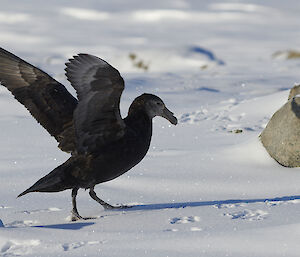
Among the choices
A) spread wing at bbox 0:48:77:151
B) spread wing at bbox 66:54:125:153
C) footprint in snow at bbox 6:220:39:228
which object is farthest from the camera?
spread wing at bbox 0:48:77:151

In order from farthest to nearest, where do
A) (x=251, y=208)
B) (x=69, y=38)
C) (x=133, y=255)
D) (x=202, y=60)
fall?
(x=69, y=38) → (x=202, y=60) → (x=251, y=208) → (x=133, y=255)

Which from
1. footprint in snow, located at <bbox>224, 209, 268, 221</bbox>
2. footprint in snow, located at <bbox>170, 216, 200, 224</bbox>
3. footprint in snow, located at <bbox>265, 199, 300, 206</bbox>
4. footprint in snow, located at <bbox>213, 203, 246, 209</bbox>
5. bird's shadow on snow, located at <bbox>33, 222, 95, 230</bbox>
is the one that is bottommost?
bird's shadow on snow, located at <bbox>33, 222, 95, 230</bbox>

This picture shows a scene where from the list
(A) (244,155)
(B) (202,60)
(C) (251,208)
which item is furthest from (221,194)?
(B) (202,60)

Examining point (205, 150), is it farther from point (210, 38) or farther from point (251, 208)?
point (210, 38)

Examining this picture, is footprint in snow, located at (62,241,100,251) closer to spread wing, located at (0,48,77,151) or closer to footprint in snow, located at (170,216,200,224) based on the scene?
footprint in snow, located at (170,216,200,224)

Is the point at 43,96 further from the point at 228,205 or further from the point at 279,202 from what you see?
the point at 279,202

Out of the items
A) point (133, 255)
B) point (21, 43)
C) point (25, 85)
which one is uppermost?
point (21, 43)

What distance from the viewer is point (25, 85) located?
4957mm

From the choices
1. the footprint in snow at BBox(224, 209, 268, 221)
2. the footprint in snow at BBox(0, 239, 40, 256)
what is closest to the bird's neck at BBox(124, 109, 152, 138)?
the footprint in snow at BBox(224, 209, 268, 221)

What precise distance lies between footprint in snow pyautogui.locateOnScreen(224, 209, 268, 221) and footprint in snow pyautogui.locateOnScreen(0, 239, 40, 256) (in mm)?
1273

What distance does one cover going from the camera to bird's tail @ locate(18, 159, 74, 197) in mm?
4488

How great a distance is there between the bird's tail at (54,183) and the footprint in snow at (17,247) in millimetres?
799

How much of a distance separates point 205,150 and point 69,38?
23.3 meters

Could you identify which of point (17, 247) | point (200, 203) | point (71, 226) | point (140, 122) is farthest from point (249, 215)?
point (17, 247)
